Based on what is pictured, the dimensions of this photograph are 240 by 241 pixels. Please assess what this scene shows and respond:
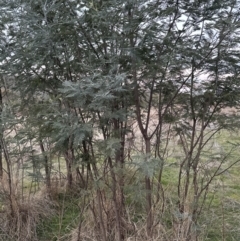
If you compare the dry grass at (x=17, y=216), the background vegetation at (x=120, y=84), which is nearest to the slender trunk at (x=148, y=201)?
the background vegetation at (x=120, y=84)

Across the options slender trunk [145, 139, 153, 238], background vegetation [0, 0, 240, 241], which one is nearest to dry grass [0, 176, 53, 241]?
background vegetation [0, 0, 240, 241]

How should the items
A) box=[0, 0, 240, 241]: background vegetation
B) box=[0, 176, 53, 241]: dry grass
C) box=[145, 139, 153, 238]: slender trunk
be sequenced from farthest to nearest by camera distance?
box=[0, 176, 53, 241]: dry grass < box=[145, 139, 153, 238]: slender trunk < box=[0, 0, 240, 241]: background vegetation

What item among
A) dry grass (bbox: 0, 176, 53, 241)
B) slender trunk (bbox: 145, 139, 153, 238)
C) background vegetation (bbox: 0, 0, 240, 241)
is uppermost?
background vegetation (bbox: 0, 0, 240, 241)

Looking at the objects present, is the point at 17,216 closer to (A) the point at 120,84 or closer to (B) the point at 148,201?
(B) the point at 148,201

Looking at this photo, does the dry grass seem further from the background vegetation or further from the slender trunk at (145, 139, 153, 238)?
the slender trunk at (145, 139, 153, 238)

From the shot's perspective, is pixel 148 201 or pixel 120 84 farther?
pixel 148 201

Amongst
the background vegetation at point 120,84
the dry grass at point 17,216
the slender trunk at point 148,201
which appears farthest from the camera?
the dry grass at point 17,216

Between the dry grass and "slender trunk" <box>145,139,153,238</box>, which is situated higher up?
"slender trunk" <box>145,139,153,238</box>

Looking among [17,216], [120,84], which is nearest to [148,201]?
[120,84]

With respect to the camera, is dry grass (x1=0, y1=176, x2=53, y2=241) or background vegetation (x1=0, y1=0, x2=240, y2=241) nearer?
background vegetation (x1=0, y1=0, x2=240, y2=241)

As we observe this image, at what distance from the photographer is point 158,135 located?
231cm

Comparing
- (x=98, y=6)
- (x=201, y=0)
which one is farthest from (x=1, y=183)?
(x=201, y=0)

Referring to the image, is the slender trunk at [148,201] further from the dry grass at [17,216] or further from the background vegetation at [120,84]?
the dry grass at [17,216]

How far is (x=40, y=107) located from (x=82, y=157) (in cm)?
39
